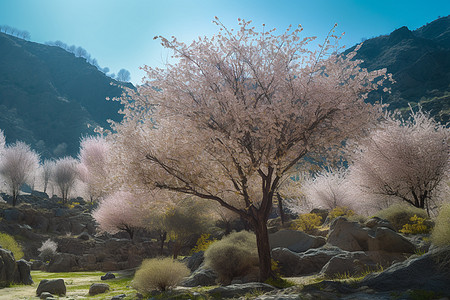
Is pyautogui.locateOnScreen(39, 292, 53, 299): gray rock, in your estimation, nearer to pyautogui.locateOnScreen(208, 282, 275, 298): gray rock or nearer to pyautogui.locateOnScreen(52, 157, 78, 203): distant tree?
pyautogui.locateOnScreen(208, 282, 275, 298): gray rock

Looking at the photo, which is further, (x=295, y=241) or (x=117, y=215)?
(x=117, y=215)

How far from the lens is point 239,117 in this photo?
9438 mm

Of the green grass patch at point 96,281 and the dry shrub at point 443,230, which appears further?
the green grass patch at point 96,281

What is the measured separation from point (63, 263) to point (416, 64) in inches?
4718

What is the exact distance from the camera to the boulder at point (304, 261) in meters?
13.4

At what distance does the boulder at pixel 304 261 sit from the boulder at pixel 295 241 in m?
2.20

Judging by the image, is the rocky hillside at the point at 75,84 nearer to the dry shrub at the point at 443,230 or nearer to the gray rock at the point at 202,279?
the gray rock at the point at 202,279

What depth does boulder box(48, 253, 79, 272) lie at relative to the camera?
27.7m

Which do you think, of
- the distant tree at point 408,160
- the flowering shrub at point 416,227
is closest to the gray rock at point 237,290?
the flowering shrub at point 416,227

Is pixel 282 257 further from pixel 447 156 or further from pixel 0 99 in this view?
pixel 0 99

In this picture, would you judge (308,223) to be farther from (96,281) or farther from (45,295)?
(45,295)

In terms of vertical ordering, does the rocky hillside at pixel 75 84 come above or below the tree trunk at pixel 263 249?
above

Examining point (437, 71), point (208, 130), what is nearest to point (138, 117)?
point (208, 130)

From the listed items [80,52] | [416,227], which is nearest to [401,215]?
[416,227]
